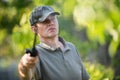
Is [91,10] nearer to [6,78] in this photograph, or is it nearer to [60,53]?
[60,53]

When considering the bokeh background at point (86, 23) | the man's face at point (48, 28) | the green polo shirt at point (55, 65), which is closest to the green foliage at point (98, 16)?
the bokeh background at point (86, 23)

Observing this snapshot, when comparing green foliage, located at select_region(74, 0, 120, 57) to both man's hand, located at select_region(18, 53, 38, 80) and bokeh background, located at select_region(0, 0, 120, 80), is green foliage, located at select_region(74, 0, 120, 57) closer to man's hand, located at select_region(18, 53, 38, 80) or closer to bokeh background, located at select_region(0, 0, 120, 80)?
bokeh background, located at select_region(0, 0, 120, 80)

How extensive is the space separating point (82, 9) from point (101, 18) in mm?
169

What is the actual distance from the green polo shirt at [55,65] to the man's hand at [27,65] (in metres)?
0.12

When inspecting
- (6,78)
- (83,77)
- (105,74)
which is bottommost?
(6,78)

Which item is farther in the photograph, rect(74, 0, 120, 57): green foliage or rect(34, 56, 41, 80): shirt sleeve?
rect(34, 56, 41, 80): shirt sleeve

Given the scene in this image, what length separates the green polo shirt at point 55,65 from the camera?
235 cm

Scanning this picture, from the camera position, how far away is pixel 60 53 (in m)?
2.40

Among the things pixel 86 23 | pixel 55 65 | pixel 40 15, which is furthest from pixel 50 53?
pixel 86 23

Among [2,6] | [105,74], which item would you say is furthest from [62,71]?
[105,74]

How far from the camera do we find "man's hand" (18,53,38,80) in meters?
2.07

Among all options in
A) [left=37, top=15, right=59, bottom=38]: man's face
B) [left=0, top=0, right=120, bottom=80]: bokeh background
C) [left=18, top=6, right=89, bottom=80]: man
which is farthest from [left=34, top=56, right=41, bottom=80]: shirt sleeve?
[left=0, top=0, right=120, bottom=80]: bokeh background

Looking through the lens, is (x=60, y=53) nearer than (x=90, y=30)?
No

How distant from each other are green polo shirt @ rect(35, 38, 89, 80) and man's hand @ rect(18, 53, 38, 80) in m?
0.12
